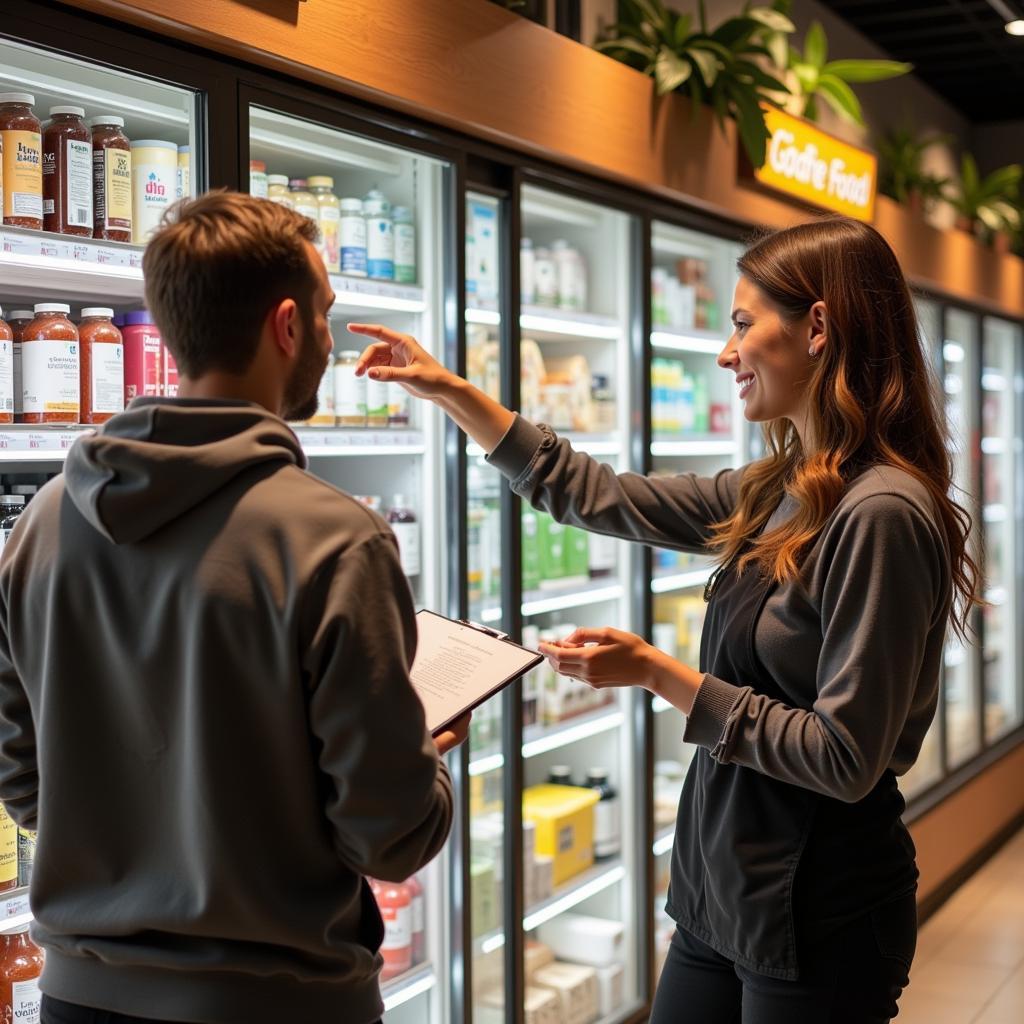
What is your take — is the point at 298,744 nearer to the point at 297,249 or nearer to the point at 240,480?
the point at 240,480

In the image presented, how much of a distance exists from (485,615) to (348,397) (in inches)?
27.2

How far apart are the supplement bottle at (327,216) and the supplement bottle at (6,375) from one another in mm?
829

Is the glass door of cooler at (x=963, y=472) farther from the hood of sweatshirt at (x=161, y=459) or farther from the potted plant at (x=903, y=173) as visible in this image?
the hood of sweatshirt at (x=161, y=459)

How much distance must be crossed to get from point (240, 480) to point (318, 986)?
53 cm

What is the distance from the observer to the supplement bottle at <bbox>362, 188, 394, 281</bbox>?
2762 millimetres

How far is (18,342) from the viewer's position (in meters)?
2.06

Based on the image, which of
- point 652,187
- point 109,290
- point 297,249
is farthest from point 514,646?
point 652,187

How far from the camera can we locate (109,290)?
87.0 inches

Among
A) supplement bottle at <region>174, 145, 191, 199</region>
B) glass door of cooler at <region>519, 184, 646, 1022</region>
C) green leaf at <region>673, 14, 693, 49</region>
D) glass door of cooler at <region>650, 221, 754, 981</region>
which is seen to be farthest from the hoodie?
glass door of cooler at <region>650, 221, 754, 981</region>

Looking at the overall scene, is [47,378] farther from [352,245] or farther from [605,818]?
[605,818]

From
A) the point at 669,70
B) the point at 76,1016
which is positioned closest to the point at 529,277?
the point at 669,70

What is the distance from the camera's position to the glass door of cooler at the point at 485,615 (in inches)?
119

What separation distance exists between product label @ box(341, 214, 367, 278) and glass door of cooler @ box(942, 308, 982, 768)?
375cm

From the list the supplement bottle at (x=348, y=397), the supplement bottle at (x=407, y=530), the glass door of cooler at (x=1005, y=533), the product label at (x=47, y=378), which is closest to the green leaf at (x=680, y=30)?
the supplement bottle at (x=348, y=397)
